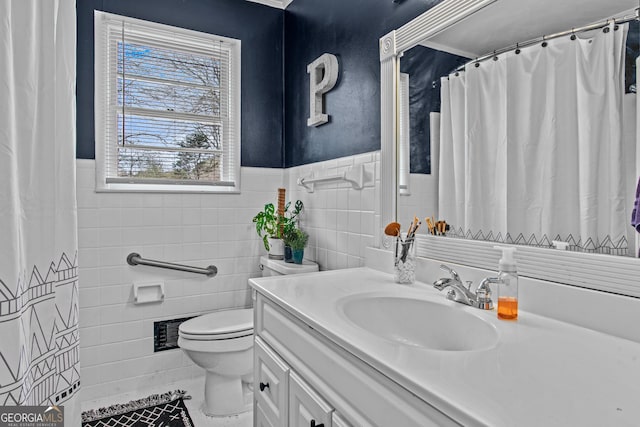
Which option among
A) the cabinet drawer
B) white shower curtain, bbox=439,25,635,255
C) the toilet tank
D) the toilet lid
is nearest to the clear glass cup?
white shower curtain, bbox=439,25,635,255

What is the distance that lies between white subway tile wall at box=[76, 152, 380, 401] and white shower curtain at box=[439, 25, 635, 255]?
0.59 metres

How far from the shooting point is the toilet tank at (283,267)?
2018 mm

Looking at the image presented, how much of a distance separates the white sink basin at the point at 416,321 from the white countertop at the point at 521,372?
2.0 inches


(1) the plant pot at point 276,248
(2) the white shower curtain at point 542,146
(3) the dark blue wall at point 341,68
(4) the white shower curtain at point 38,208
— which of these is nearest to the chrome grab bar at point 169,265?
(1) the plant pot at point 276,248

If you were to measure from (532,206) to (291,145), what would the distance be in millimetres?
1688

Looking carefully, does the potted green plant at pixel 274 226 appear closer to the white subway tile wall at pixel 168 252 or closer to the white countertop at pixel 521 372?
the white subway tile wall at pixel 168 252

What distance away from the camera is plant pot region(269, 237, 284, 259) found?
7.25ft

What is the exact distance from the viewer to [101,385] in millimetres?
2070

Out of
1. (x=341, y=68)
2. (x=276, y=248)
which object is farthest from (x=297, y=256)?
(x=341, y=68)

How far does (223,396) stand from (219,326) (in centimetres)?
36

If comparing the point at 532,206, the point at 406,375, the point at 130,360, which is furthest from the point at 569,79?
the point at 130,360

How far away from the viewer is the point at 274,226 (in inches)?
90.0

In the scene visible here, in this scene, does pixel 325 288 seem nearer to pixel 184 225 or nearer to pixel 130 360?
pixel 184 225

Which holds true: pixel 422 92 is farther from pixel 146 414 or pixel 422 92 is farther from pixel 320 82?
pixel 146 414
